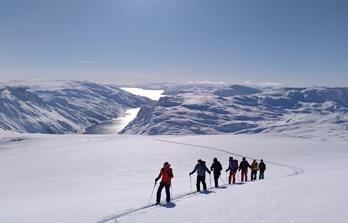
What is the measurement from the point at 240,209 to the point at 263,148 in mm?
44301

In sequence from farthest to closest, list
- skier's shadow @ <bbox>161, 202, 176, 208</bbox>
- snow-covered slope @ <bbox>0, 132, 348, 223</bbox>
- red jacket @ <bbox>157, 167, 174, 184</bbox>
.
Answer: red jacket @ <bbox>157, 167, 174, 184</bbox> → skier's shadow @ <bbox>161, 202, 176, 208</bbox> → snow-covered slope @ <bbox>0, 132, 348, 223</bbox>

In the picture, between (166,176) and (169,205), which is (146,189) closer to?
(166,176)

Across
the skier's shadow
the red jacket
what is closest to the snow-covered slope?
the skier's shadow

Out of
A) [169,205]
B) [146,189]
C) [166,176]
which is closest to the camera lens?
[169,205]

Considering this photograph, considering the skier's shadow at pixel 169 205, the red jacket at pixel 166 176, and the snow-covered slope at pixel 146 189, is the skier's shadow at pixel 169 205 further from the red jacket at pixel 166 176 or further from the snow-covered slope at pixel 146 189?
the red jacket at pixel 166 176

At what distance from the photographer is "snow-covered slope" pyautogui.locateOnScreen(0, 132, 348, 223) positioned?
13836mm

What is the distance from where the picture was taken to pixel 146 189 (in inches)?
968

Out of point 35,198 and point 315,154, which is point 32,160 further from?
point 315,154

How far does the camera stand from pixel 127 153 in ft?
157

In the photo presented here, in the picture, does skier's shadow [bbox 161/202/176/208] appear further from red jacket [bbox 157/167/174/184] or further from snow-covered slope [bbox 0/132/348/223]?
red jacket [bbox 157/167/174/184]

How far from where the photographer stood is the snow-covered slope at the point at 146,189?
45.4 feet

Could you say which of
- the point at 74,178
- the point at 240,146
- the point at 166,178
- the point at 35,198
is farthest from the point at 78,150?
the point at 166,178

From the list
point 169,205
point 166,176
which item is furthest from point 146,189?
point 169,205

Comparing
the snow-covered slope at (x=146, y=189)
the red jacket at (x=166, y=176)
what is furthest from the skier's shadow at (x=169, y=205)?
the red jacket at (x=166, y=176)
